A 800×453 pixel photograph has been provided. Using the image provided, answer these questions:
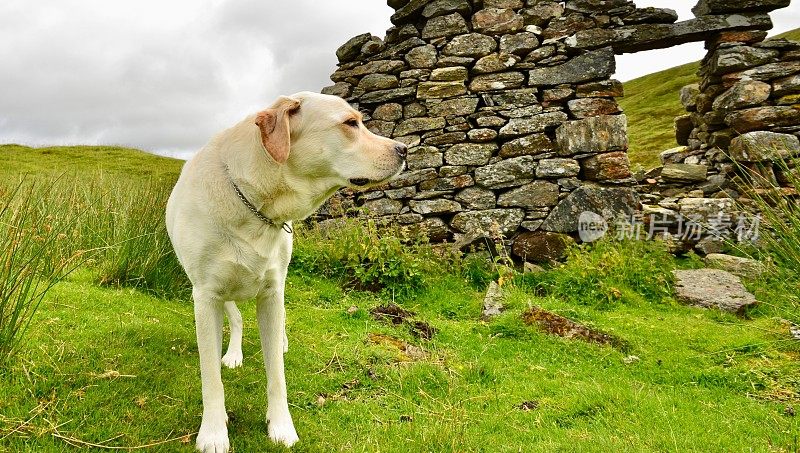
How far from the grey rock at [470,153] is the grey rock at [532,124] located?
0.32 m

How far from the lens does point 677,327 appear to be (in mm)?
5641

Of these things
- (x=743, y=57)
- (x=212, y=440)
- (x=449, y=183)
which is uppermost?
(x=743, y=57)

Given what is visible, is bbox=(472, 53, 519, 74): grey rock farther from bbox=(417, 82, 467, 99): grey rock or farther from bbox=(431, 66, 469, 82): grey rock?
bbox=(417, 82, 467, 99): grey rock

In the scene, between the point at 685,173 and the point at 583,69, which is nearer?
the point at 583,69

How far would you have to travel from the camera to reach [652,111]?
148 feet

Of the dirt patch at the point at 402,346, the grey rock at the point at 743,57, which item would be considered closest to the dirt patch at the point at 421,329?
the dirt patch at the point at 402,346

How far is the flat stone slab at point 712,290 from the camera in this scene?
6.18 metres

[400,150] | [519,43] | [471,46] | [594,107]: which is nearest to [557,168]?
[594,107]

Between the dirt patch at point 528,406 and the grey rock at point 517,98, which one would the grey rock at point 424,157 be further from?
the dirt patch at point 528,406

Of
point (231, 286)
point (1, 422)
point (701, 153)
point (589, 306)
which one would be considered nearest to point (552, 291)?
point (589, 306)

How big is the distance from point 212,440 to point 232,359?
139 cm

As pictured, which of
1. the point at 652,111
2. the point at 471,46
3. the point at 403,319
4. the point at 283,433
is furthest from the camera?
the point at 652,111

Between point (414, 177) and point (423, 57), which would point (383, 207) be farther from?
point (423, 57)

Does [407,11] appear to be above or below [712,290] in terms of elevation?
above
